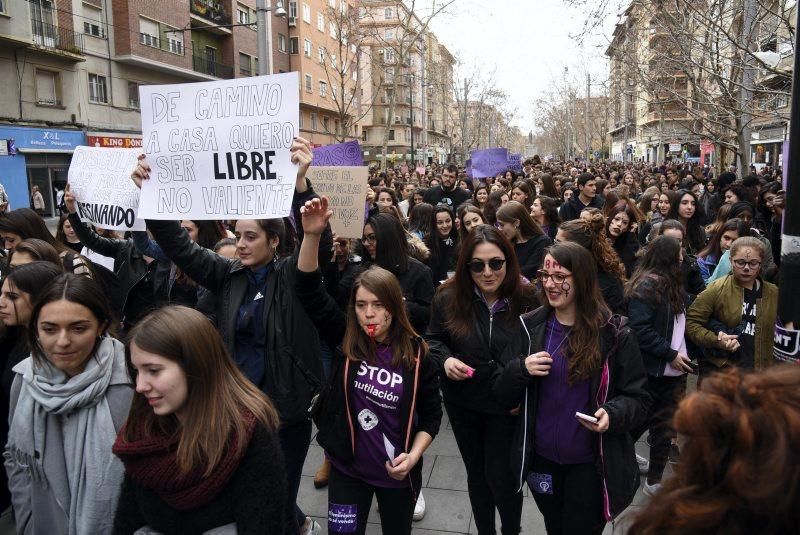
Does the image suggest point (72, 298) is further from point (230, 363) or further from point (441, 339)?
point (441, 339)

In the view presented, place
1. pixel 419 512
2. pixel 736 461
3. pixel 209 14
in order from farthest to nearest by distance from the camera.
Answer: pixel 209 14
pixel 419 512
pixel 736 461

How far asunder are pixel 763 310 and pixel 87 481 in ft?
13.0

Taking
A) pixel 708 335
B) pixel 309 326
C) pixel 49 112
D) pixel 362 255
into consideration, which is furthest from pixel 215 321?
pixel 49 112

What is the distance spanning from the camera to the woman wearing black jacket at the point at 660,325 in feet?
13.0

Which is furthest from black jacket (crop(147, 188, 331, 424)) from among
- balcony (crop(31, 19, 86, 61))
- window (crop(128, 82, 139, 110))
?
window (crop(128, 82, 139, 110))

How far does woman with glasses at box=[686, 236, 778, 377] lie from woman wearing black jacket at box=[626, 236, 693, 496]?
135mm

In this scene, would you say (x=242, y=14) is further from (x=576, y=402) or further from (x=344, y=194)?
(x=576, y=402)

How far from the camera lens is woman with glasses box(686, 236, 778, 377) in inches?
160

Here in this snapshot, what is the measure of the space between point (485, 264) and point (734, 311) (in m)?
2.13

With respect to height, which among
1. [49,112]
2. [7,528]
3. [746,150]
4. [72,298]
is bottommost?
[7,528]

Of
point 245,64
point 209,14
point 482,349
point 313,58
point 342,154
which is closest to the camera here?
point 482,349

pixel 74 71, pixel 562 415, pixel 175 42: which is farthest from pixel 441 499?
pixel 175 42

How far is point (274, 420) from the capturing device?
2150mm

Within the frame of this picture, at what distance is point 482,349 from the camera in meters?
3.10
